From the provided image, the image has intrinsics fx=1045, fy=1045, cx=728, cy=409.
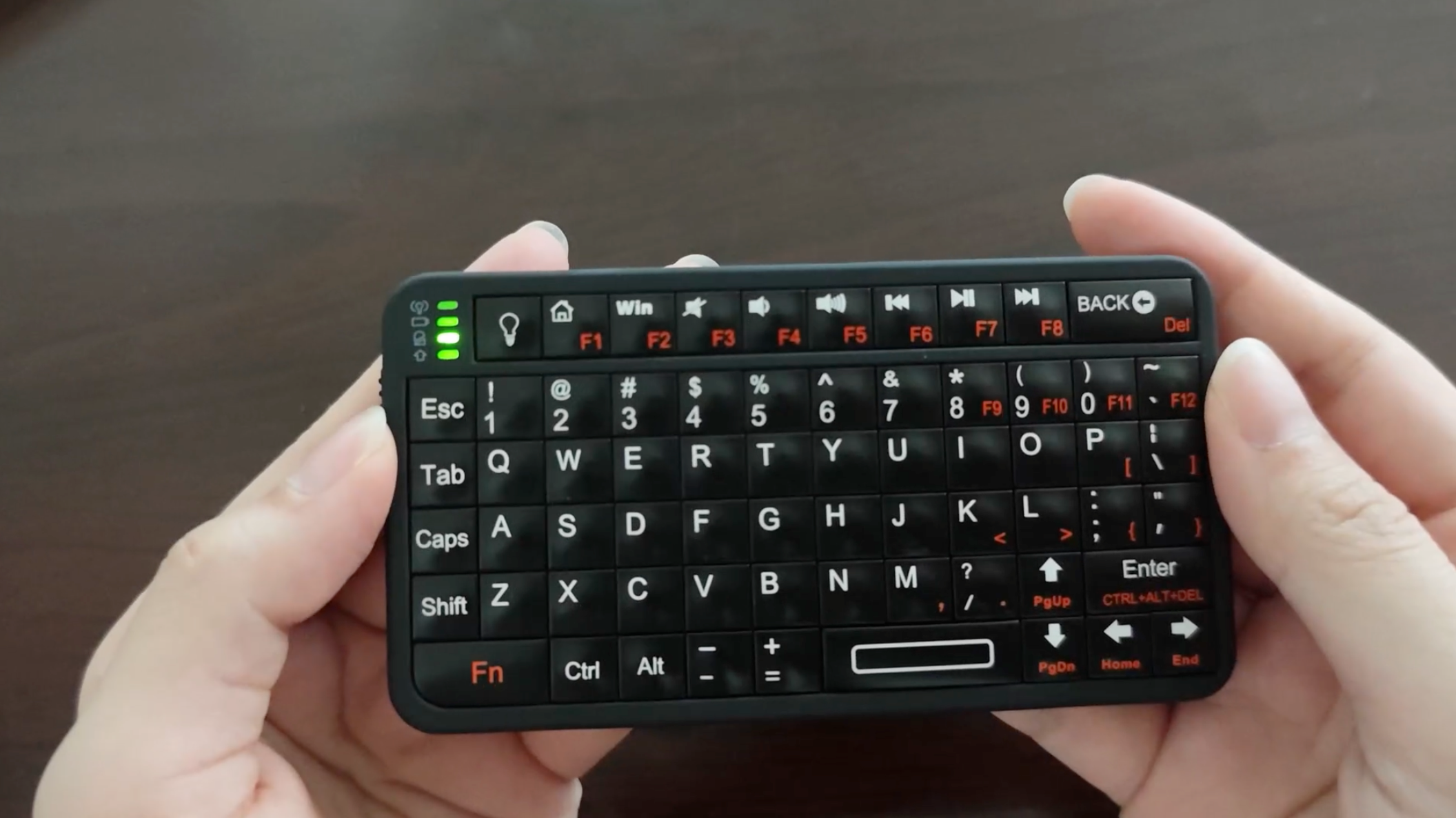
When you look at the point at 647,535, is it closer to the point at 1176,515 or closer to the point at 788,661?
the point at 788,661

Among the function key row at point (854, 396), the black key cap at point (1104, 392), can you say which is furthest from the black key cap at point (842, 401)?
the black key cap at point (1104, 392)

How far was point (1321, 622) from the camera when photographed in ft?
1.64

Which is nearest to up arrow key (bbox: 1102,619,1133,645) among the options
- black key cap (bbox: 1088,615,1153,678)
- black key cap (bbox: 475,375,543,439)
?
black key cap (bbox: 1088,615,1153,678)

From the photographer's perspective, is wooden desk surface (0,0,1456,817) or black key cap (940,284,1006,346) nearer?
black key cap (940,284,1006,346)

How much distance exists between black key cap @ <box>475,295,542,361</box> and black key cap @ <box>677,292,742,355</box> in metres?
0.08

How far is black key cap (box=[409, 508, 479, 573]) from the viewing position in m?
0.53

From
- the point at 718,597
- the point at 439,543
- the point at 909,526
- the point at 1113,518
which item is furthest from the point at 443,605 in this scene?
the point at 1113,518

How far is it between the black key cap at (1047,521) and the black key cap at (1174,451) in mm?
44

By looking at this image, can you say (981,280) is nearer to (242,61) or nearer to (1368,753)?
(1368,753)

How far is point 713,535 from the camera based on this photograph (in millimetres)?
541

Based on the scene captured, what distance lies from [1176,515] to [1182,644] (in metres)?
0.07

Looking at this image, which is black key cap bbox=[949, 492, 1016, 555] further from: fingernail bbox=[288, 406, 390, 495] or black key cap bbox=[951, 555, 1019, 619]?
fingernail bbox=[288, 406, 390, 495]

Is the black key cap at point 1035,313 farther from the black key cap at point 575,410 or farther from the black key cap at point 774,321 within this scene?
the black key cap at point 575,410

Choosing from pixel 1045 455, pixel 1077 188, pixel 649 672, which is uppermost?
pixel 1077 188
